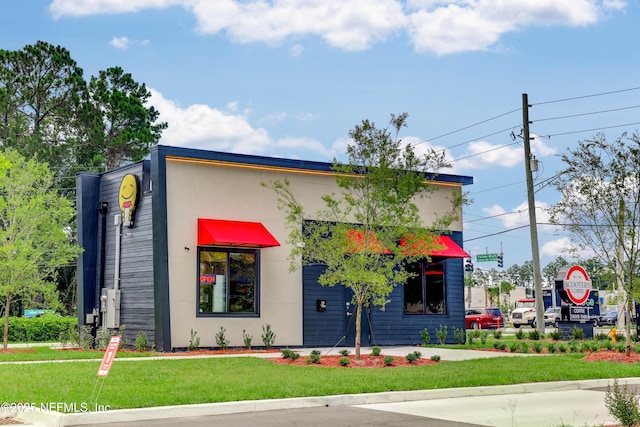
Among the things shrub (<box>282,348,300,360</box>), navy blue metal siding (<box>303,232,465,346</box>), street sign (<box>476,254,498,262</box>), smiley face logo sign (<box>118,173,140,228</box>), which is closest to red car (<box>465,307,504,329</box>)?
street sign (<box>476,254,498,262</box>)

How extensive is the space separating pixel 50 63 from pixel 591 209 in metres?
35.0

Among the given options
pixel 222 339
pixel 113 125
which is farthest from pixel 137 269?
pixel 113 125

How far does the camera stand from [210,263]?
2527 centimetres

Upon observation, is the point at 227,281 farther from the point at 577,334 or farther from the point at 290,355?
the point at 577,334

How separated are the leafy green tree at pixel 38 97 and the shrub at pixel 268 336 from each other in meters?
25.7

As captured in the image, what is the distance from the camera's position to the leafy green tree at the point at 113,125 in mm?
48938

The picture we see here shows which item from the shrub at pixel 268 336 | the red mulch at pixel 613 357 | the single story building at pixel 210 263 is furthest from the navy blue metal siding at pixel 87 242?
the red mulch at pixel 613 357

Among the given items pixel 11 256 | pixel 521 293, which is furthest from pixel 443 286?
pixel 521 293

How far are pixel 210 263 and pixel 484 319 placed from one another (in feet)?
108

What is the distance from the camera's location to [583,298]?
3122cm

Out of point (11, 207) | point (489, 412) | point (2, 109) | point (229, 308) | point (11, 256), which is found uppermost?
point (2, 109)

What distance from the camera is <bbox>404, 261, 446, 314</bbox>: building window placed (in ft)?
94.3

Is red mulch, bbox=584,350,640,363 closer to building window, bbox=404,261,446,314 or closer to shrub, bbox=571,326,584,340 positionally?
shrub, bbox=571,326,584,340

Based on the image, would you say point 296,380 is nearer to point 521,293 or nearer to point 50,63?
point 50,63
